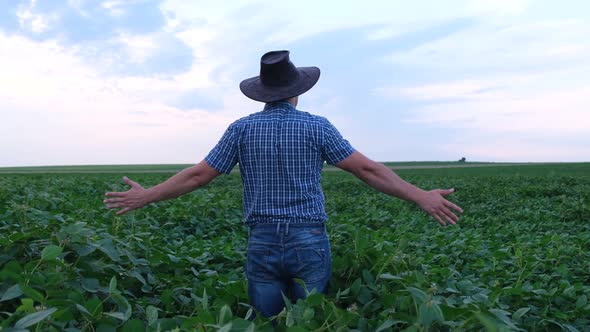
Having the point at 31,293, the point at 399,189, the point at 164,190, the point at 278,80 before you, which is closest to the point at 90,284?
the point at 31,293

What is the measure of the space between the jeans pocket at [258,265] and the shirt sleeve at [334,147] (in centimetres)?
64

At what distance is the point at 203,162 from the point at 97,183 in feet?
39.7

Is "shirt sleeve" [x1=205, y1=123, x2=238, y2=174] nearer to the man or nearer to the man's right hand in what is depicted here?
the man

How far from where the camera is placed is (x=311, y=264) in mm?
3285

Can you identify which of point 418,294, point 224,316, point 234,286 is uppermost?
point 418,294

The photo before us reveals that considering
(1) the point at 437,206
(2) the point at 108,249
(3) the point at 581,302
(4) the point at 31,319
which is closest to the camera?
(4) the point at 31,319

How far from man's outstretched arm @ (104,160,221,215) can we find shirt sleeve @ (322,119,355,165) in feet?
2.18

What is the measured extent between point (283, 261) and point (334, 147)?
27.8 inches

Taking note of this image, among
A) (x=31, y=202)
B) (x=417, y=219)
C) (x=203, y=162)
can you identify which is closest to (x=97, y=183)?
(x=31, y=202)

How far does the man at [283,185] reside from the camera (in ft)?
10.8

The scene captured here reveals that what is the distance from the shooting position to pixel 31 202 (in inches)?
281

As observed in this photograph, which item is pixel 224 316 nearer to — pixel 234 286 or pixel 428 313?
pixel 428 313

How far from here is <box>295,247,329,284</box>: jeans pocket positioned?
327cm

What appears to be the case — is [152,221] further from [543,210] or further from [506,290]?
[543,210]
